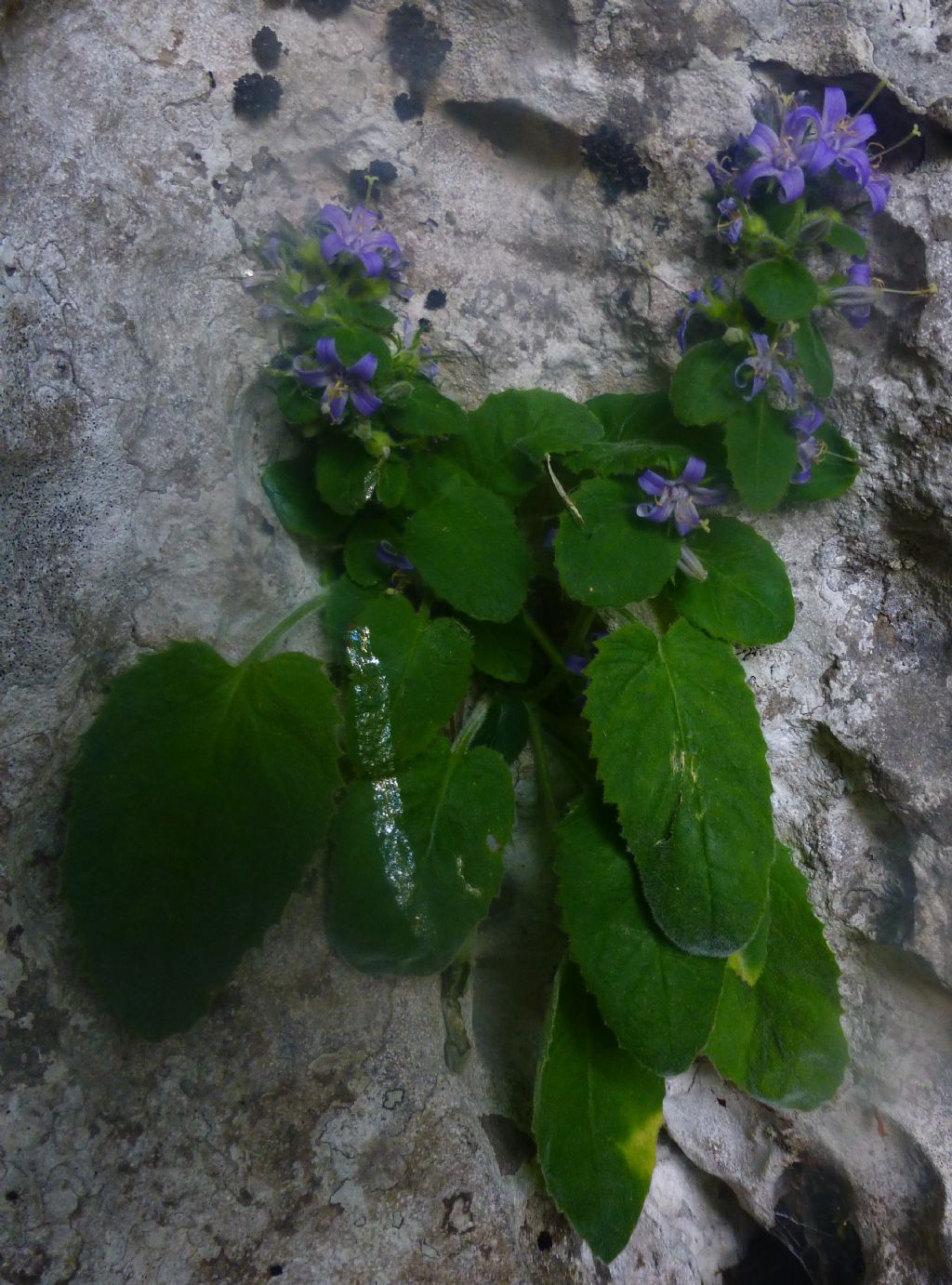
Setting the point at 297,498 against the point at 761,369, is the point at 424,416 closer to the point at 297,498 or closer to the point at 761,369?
the point at 297,498

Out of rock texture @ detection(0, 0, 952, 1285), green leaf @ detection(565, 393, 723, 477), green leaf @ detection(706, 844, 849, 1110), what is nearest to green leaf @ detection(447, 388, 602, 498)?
green leaf @ detection(565, 393, 723, 477)

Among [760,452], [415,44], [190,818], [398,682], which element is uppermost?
[415,44]

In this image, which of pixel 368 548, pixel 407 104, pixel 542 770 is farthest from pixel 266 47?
pixel 542 770

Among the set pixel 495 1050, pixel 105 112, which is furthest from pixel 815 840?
pixel 105 112

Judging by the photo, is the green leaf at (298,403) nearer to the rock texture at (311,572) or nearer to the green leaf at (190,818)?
the rock texture at (311,572)

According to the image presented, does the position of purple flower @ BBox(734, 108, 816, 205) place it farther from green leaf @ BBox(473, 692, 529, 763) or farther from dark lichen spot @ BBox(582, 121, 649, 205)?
green leaf @ BBox(473, 692, 529, 763)
